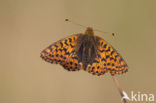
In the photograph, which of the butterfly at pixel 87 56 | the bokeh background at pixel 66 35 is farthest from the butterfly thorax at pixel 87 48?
the bokeh background at pixel 66 35

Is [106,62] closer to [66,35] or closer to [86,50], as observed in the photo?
[86,50]

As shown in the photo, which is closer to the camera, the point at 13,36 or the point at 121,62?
the point at 121,62

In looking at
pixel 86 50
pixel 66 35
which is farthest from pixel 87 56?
pixel 66 35

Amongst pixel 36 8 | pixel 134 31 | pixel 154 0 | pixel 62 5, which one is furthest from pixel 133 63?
pixel 36 8

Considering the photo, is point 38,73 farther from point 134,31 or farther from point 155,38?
point 155,38

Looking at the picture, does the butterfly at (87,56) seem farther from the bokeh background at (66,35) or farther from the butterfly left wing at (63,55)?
the bokeh background at (66,35)

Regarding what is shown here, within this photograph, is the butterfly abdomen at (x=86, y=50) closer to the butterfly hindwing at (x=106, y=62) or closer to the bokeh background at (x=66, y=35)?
the butterfly hindwing at (x=106, y=62)

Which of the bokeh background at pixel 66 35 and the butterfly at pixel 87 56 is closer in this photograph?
the butterfly at pixel 87 56

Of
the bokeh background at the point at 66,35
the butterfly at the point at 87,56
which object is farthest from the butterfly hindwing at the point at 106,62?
the bokeh background at the point at 66,35
